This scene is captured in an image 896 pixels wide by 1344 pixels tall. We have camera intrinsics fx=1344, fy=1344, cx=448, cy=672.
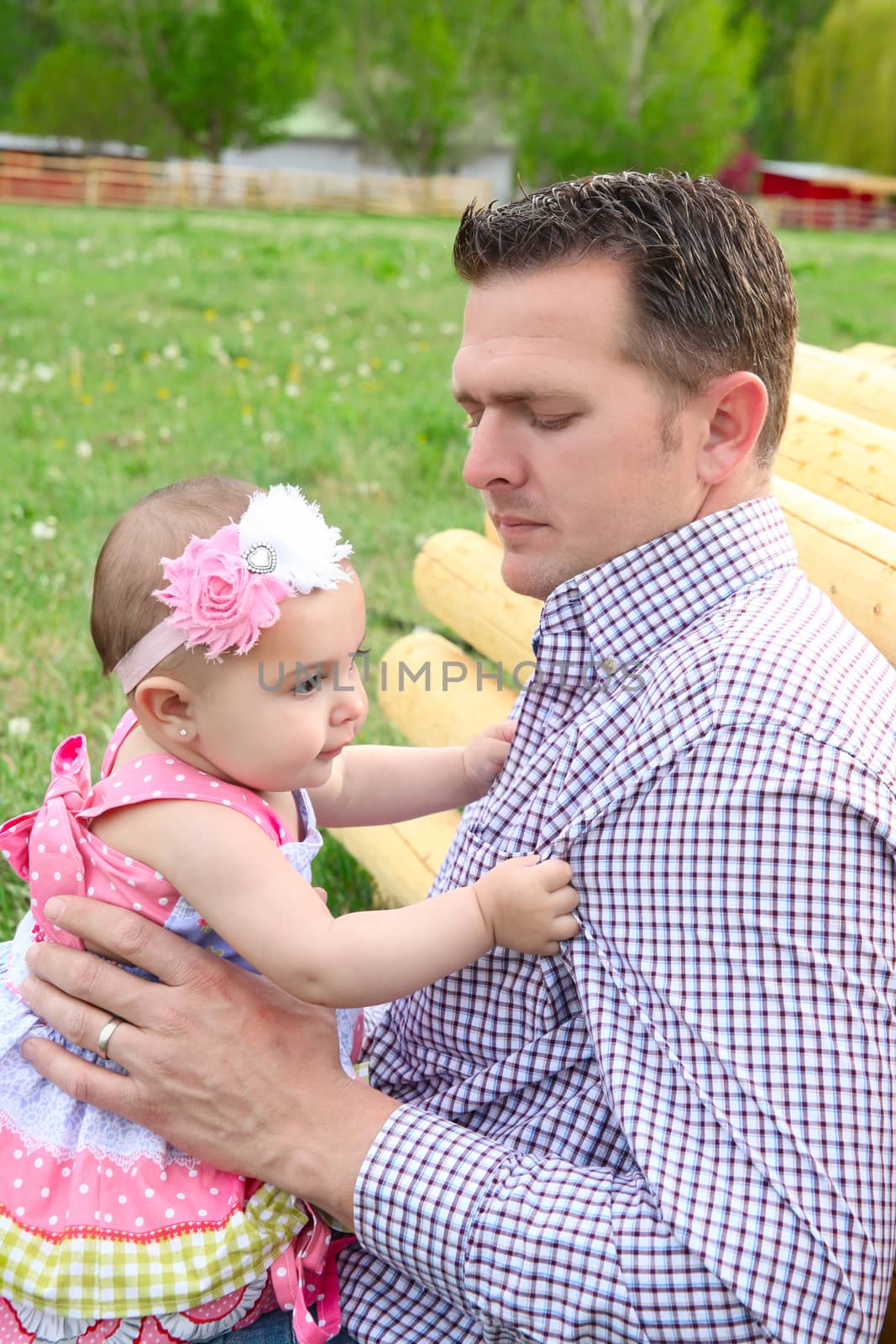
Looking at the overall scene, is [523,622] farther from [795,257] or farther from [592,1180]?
[795,257]

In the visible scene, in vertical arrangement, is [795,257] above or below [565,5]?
below

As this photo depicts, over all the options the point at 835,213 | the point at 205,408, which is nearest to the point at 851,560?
the point at 205,408

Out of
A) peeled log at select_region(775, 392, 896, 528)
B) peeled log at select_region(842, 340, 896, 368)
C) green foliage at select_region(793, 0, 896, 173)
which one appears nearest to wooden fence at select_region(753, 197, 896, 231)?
green foliage at select_region(793, 0, 896, 173)

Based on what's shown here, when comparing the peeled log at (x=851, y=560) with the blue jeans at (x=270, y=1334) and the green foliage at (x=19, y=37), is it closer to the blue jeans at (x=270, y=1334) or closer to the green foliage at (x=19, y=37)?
→ the blue jeans at (x=270, y=1334)

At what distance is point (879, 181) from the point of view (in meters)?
48.7

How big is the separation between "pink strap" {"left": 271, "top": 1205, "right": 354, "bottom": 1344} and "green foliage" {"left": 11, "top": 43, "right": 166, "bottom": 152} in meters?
46.8

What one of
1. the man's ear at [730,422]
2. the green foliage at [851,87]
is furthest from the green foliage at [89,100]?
the man's ear at [730,422]

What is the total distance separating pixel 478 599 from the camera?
4.02m

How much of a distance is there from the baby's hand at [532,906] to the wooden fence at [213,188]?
3209 cm

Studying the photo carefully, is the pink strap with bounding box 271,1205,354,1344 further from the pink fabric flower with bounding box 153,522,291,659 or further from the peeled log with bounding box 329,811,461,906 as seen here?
the peeled log with bounding box 329,811,461,906

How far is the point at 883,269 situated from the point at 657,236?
1670 centimetres

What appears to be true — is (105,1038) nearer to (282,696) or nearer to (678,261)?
(282,696)

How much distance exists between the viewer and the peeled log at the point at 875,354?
4053mm

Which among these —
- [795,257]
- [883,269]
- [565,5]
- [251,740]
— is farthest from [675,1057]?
[565,5]
